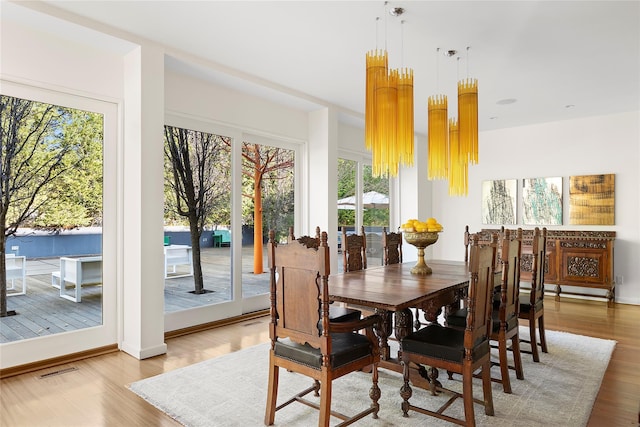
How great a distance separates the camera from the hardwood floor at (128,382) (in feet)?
8.21

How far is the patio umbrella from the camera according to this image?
6.51 m

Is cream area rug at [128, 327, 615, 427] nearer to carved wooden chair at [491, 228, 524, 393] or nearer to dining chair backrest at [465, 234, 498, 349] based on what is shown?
carved wooden chair at [491, 228, 524, 393]

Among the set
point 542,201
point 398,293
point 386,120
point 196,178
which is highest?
point 386,120

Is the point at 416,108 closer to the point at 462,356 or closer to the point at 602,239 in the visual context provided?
the point at 602,239

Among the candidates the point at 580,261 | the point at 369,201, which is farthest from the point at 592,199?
the point at 369,201

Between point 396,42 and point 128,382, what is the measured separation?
140 inches

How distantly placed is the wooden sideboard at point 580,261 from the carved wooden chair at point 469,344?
11.1 ft

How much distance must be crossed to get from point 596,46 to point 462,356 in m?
3.20

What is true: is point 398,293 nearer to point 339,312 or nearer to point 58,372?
point 339,312

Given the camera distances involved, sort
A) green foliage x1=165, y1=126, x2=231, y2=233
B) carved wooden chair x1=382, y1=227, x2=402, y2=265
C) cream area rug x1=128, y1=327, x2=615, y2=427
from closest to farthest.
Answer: cream area rug x1=128, y1=327, x2=615, y2=427 < carved wooden chair x1=382, y1=227, x2=402, y2=265 < green foliage x1=165, y1=126, x2=231, y2=233

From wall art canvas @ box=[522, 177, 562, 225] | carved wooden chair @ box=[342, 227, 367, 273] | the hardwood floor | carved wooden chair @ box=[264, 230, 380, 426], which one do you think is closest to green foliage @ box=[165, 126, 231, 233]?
the hardwood floor

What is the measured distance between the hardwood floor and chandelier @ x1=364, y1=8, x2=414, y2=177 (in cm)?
209

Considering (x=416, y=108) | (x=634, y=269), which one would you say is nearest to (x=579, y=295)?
(x=634, y=269)

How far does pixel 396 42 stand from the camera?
366cm
